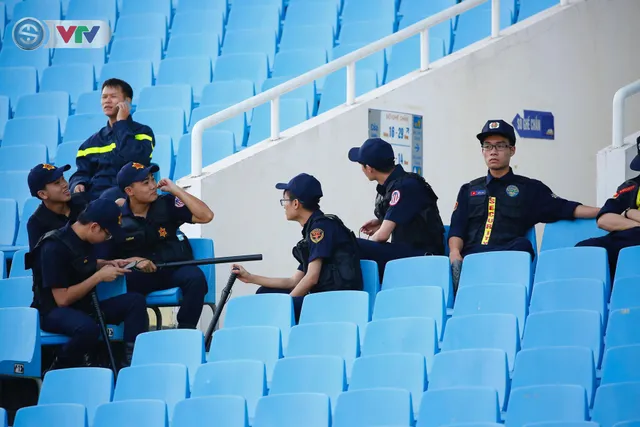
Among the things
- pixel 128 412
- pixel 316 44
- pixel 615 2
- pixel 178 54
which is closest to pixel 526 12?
pixel 615 2

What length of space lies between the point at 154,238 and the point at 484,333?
96.0 inches

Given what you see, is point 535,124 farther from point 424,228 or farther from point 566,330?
point 566,330

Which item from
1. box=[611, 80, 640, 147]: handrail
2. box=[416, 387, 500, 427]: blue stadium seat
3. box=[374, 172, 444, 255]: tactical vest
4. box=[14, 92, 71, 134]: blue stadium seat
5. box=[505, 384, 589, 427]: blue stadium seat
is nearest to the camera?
box=[505, 384, 589, 427]: blue stadium seat

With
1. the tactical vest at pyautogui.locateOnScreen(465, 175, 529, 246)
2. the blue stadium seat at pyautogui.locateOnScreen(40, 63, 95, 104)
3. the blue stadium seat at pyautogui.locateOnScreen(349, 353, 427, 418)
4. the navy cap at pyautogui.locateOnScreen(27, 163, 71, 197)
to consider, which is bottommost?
the blue stadium seat at pyautogui.locateOnScreen(349, 353, 427, 418)

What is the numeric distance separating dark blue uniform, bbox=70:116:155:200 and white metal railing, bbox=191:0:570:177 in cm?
32

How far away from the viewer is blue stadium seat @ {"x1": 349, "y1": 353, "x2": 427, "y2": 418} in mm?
5934

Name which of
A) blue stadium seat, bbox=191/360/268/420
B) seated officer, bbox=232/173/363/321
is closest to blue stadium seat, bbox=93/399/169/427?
blue stadium seat, bbox=191/360/268/420

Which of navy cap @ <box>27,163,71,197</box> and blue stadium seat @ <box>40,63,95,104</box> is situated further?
blue stadium seat @ <box>40,63,95,104</box>

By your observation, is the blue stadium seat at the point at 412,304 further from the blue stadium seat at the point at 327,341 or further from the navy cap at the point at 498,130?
Answer: the navy cap at the point at 498,130

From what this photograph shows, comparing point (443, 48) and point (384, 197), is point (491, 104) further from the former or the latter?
point (384, 197)

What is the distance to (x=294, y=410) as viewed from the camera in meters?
5.67

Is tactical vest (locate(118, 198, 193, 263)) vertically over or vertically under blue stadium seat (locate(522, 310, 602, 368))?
over

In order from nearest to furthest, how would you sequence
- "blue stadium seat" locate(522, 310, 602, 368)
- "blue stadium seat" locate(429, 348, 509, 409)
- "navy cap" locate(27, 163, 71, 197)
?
"blue stadium seat" locate(429, 348, 509, 409) → "blue stadium seat" locate(522, 310, 602, 368) → "navy cap" locate(27, 163, 71, 197)

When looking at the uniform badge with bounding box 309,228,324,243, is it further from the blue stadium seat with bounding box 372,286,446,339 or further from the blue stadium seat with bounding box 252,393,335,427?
the blue stadium seat with bounding box 252,393,335,427
